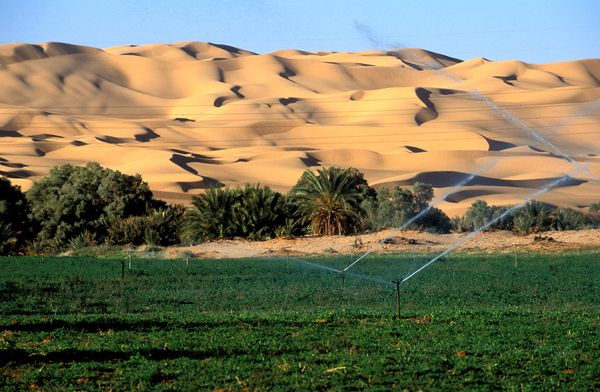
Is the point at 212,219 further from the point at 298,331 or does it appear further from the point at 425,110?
the point at 425,110

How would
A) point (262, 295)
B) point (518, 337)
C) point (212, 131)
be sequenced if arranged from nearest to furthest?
point (518, 337), point (262, 295), point (212, 131)

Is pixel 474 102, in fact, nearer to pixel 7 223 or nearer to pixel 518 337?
pixel 7 223

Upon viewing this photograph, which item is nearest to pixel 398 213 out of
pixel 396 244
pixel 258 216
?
pixel 258 216

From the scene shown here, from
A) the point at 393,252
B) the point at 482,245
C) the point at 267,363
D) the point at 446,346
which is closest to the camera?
the point at 267,363

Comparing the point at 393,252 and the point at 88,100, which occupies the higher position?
the point at 88,100

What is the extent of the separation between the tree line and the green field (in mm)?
17755

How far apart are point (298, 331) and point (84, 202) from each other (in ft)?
130

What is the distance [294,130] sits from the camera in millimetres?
148875

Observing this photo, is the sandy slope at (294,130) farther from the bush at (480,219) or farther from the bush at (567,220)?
the bush at (567,220)

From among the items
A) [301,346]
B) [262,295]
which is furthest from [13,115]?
[301,346]

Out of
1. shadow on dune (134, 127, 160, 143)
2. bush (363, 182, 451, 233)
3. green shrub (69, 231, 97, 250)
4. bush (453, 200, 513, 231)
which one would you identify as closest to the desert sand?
bush (363, 182, 451, 233)

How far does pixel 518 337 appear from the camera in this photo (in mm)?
17312

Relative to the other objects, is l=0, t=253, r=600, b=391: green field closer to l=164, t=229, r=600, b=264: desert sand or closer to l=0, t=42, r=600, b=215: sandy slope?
l=164, t=229, r=600, b=264: desert sand

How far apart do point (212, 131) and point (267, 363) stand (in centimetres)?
13408
